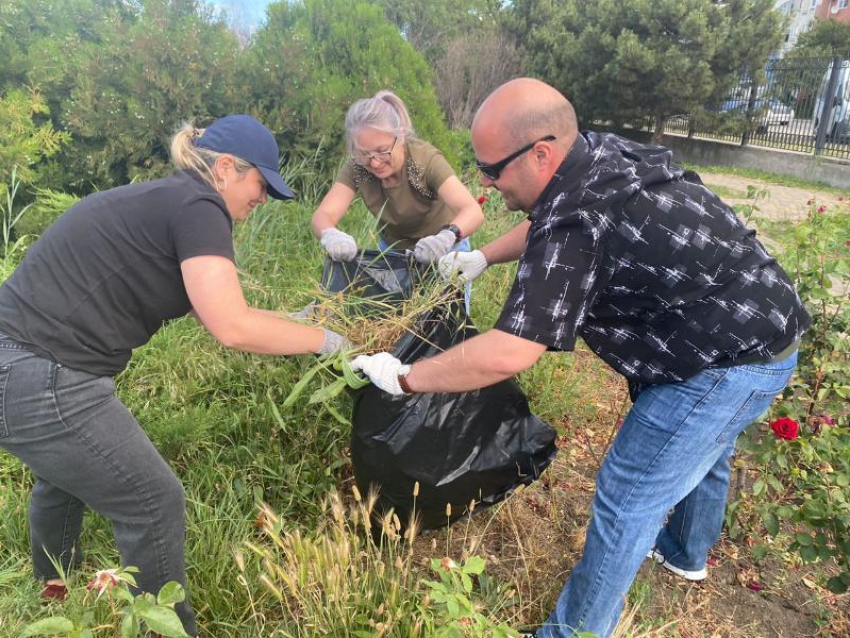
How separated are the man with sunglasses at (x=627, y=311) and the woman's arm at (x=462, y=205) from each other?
36.3 inches

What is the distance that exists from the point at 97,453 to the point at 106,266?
16.9 inches

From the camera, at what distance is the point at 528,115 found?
145 cm

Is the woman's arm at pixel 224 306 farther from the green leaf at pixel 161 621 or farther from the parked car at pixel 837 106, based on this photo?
the parked car at pixel 837 106

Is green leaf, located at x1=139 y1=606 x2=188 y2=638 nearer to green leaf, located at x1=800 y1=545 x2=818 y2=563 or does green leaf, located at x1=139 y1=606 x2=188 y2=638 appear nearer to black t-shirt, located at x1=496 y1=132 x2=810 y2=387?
black t-shirt, located at x1=496 y1=132 x2=810 y2=387

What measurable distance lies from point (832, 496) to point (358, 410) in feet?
4.44

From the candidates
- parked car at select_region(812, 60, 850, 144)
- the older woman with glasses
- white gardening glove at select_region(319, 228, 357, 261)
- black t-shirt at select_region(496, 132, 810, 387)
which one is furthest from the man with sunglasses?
parked car at select_region(812, 60, 850, 144)

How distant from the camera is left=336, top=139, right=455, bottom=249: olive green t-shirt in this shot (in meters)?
2.63

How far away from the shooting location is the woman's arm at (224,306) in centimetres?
136

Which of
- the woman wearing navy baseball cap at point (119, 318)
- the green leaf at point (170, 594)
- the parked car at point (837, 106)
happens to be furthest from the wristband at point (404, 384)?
the parked car at point (837, 106)

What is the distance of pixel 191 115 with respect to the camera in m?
3.81

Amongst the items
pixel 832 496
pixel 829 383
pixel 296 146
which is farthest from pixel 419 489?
pixel 296 146

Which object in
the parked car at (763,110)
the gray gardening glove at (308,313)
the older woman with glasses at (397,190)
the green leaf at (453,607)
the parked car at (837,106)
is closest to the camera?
the green leaf at (453,607)

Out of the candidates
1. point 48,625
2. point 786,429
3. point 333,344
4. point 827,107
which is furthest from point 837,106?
point 48,625

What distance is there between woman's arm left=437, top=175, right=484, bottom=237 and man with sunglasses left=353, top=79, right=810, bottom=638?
92 centimetres
